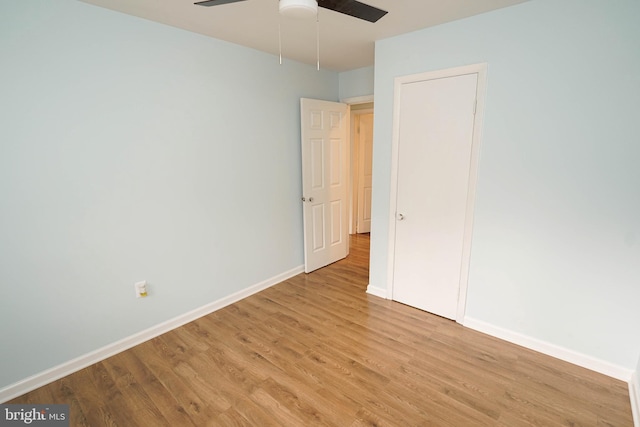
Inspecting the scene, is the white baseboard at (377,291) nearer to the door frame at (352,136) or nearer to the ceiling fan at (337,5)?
the door frame at (352,136)

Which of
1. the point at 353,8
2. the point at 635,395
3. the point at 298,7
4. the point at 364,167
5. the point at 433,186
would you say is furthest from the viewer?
the point at 364,167

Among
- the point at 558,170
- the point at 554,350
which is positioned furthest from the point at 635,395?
the point at 558,170

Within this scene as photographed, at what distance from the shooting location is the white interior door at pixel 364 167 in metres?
5.38

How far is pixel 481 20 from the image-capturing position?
7.20 ft

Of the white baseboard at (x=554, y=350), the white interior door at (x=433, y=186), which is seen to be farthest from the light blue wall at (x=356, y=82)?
the white baseboard at (x=554, y=350)

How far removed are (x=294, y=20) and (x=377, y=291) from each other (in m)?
2.56

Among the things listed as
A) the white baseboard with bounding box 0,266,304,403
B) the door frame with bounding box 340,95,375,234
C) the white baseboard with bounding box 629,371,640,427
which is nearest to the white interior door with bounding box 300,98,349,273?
the door frame with bounding box 340,95,375,234

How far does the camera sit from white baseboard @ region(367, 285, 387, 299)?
3.10 m

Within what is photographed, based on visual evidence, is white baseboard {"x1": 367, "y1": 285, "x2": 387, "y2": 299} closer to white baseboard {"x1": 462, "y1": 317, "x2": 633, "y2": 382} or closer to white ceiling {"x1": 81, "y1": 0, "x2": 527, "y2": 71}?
white baseboard {"x1": 462, "y1": 317, "x2": 633, "y2": 382}

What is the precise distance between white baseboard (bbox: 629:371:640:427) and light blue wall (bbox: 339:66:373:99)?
330 cm

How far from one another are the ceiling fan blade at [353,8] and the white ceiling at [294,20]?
1.62 feet

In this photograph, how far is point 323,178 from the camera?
3.71m

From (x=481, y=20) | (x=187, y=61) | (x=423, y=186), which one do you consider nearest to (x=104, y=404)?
(x=187, y=61)

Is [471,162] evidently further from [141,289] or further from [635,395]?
[141,289]
